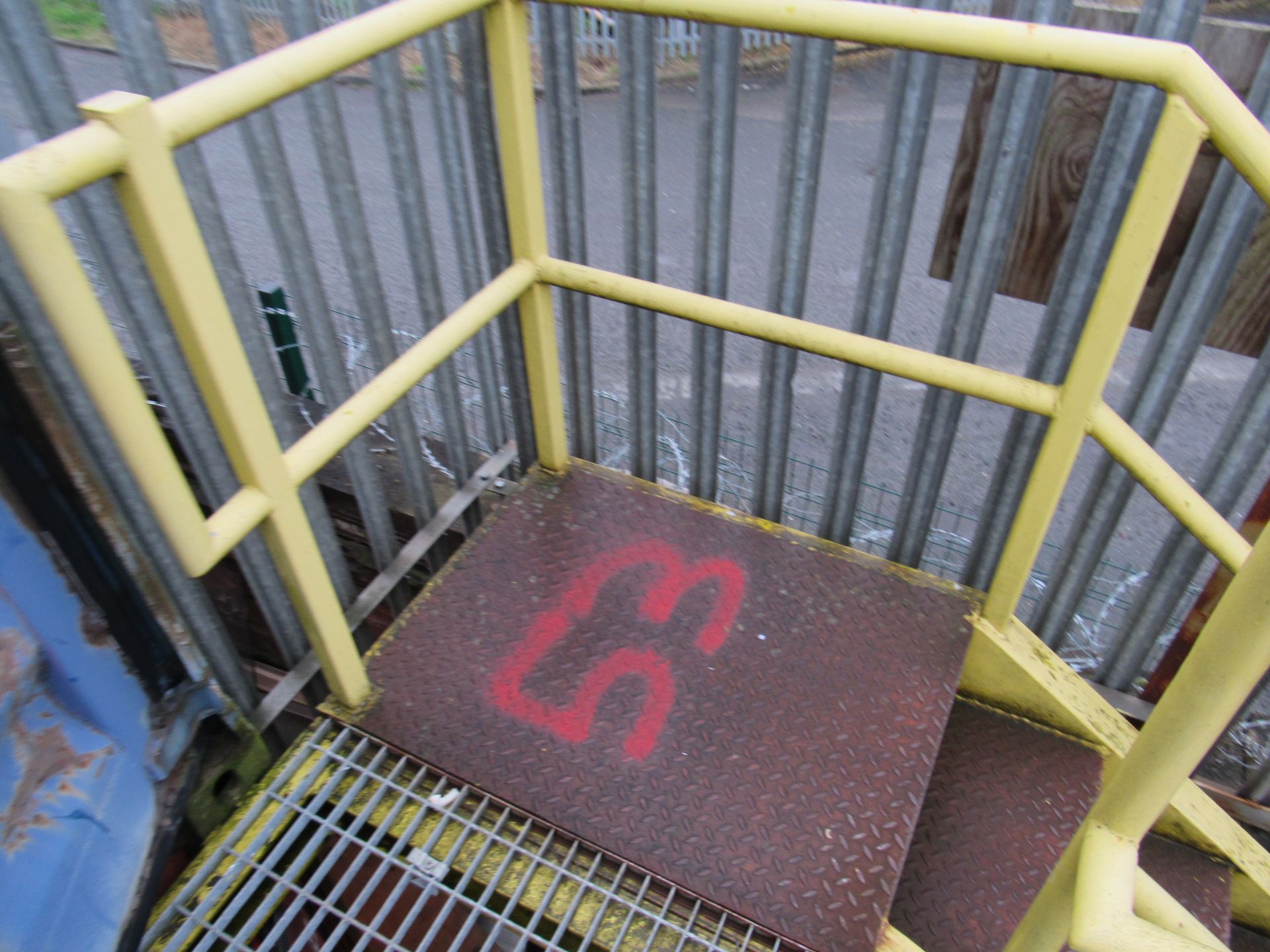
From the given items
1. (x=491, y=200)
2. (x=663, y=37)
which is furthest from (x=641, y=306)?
(x=663, y=37)

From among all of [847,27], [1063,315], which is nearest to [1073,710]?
[1063,315]

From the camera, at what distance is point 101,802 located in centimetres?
166

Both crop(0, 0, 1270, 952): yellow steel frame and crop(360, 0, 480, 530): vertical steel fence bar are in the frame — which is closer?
crop(0, 0, 1270, 952): yellow steel frame

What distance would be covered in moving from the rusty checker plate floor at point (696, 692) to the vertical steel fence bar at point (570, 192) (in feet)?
0.87

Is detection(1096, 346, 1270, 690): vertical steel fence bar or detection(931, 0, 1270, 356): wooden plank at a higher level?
detection(931, 0, 1270, 356): wooden plank

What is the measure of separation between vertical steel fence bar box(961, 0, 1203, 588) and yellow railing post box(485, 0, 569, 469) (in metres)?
1.17

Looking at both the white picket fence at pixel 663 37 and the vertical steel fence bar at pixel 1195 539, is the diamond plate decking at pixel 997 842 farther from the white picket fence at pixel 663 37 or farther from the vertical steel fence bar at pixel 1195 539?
the white picket fence at pixel 663 37

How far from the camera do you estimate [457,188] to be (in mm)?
2174

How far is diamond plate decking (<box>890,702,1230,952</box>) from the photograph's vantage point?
1980mm

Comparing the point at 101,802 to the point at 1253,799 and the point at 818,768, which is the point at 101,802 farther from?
the point at 1253,799

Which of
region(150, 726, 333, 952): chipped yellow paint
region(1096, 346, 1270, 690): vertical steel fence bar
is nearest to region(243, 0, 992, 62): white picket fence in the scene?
region(150, 726, 333, 952): chipped yellow paint

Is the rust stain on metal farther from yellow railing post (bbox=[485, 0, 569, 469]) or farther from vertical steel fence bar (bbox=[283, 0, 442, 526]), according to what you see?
yellow railing post (bbox=[485, 0, 569, 469])

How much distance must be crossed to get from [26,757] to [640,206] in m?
1.70

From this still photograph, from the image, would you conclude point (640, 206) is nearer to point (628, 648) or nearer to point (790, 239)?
point (790, 239)
